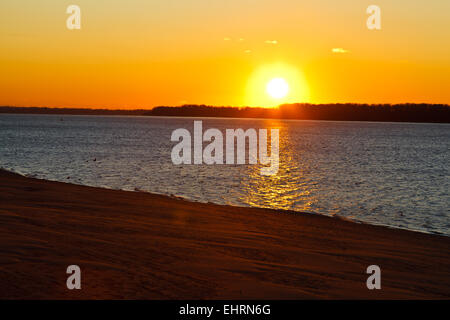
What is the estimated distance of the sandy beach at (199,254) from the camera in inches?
308

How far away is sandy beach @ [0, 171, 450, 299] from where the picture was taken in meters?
7.82

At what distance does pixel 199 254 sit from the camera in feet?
32.4

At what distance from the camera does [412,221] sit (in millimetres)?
19328

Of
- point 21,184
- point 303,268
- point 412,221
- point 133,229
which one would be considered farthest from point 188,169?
point 303,268

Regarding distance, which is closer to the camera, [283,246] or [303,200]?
[283,246]

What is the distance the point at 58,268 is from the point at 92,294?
1346 millimetres
